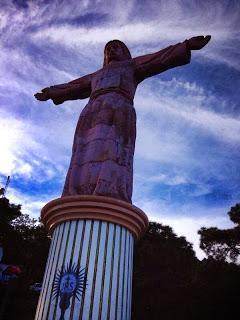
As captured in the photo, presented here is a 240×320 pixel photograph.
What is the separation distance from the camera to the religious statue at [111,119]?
5.67m

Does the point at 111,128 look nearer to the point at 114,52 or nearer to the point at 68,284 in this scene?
the point at 114,52

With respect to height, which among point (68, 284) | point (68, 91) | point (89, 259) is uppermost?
point (68, 91)

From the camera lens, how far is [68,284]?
4508 mm

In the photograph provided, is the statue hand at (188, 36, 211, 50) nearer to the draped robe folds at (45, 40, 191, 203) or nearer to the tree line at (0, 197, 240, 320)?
the draped robe folds at (45, 40, 191, 203)

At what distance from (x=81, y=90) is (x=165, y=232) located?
24.8 metres

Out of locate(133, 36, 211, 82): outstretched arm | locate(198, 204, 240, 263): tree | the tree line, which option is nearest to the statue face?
locate(133, 36, 211, 82): outstretched arm

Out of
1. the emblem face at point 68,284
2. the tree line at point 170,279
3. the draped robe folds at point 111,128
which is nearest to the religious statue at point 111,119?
the draped robe folds at point 111,128

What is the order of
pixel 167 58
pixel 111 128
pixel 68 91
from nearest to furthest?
pixel 111 128, pixel 167 58, pixel 68 91

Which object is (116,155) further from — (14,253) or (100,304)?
(14,253)

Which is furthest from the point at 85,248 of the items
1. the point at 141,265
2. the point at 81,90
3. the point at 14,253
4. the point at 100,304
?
the point at 14,253

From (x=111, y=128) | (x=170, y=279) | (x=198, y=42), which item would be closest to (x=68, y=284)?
(x=111, y=128)

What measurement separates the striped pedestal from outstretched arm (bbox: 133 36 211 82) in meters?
3.61

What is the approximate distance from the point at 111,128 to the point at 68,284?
2.96 m

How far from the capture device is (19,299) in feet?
40.6
